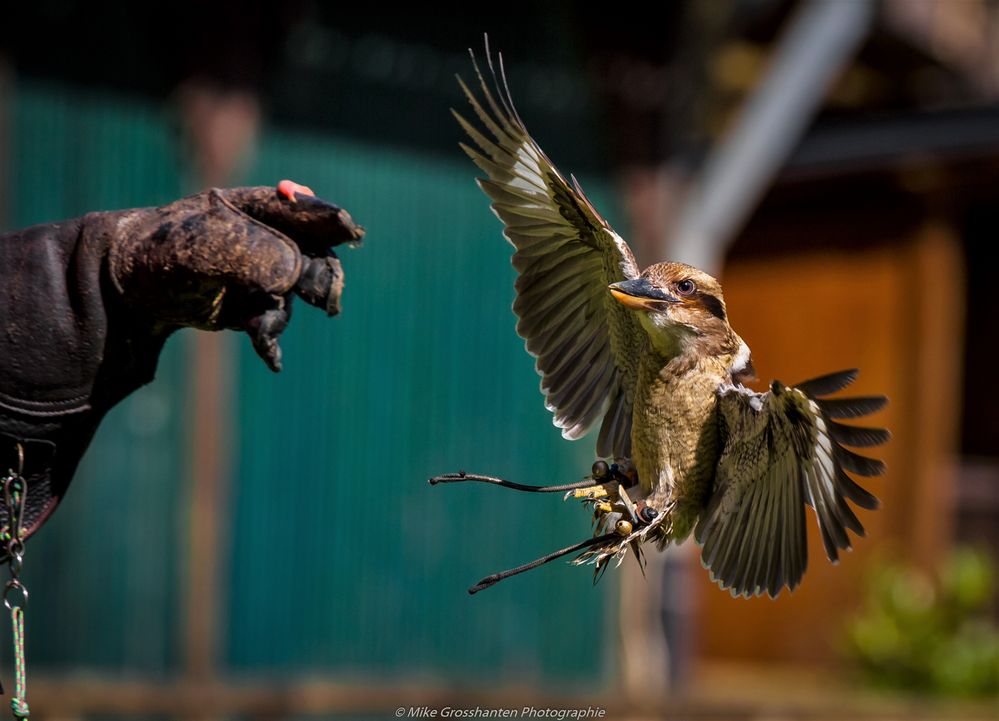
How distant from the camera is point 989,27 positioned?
996 cm

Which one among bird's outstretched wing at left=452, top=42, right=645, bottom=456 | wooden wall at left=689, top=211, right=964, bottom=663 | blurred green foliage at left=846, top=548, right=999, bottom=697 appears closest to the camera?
bird's outstretched wing at left=452, top=42, right=645, bottom=456

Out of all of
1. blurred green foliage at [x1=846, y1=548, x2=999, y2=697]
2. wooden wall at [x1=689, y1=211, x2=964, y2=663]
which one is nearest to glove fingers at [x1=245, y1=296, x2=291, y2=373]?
wooden wall at [x1=689, y1=211, x2=964, y2=663]

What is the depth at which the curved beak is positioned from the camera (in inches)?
89.7

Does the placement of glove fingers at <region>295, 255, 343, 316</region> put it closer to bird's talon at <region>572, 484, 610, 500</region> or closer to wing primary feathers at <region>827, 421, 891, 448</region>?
bird's talon at <region>572, 484, 610, 500</region>

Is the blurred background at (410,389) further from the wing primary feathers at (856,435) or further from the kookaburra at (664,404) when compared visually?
the wing primary feathers at (856,435)

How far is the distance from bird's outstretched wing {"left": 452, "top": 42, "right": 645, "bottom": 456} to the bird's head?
0.25 m

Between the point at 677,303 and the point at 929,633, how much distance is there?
6.24 m

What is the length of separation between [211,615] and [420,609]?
955 mm

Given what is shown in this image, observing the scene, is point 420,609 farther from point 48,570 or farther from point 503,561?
point 48,570

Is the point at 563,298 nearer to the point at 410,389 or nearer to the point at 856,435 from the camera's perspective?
the point at 856,435

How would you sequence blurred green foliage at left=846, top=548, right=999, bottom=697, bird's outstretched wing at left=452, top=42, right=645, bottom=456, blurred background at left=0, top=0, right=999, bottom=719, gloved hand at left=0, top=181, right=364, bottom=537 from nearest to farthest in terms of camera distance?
gloved hand at left=0, top=181, right=364, bottom=537
bird's outstretched wing at left=452, top=42, right=645, bottom=456
blurred background at left=0, top=0, right=999, bottom=719
blurred green foliage at left=846, top=548, right=999, bottom=697

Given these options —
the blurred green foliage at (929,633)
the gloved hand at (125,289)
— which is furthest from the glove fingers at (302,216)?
the blurred green foliage at (929,633)

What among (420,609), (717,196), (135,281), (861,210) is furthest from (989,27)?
(135,281)

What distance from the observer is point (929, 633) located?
7.96 metres
